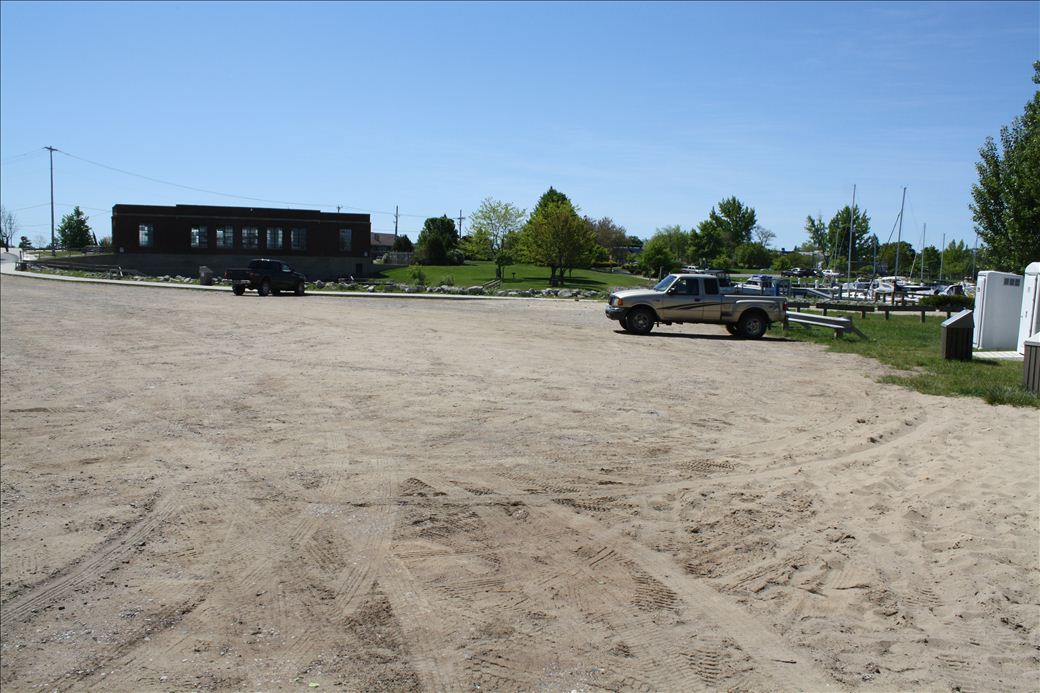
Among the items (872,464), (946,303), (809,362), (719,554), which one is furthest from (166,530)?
(946,303)

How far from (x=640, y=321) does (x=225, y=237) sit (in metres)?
63.4

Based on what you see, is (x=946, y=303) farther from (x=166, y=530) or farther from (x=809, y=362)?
(x=166, y=530)

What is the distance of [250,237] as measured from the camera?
80.2 metres

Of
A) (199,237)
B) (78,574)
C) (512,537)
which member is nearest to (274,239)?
(199,237)

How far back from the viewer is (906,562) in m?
6.78

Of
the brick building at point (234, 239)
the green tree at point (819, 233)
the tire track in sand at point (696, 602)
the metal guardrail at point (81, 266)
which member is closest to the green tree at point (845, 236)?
the green tree at point (819, 233)

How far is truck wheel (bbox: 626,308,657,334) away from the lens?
25891 mm

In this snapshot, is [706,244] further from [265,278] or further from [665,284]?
[665,284]

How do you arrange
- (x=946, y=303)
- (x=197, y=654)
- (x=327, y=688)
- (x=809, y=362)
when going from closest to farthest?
1. (x=327, y=688)
2. (x=197, y=654)
3. (x=809, y=362)
4. (x=946, y=303)

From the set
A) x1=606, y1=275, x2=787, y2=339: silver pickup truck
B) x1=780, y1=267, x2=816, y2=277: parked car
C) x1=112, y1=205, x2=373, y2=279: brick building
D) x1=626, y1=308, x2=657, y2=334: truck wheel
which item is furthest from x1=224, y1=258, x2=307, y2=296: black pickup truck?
x1=780, y1=267, x2=816, y2=277: parked car

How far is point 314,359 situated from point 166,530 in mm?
9844

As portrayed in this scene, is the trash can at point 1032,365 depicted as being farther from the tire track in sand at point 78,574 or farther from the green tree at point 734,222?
the green tree at point 734,222

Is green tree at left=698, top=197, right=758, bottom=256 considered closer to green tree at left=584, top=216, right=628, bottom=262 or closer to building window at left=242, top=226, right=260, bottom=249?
green tree at left=584, top=216, right=628, bottom=262

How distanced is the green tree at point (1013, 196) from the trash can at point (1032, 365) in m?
16.3
